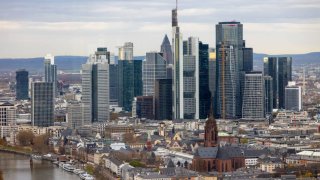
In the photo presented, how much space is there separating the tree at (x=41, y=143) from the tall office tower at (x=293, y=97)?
12654mm

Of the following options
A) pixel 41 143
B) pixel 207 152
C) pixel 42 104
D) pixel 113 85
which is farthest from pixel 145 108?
pixel 207 152

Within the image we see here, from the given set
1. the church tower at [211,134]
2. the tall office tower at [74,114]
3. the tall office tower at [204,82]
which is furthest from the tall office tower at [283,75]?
the church tower at [211,134]

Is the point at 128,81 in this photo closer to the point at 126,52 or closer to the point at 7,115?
the point at 126,52

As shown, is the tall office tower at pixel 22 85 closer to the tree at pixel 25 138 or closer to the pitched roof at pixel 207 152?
the tree at pixel 25 138

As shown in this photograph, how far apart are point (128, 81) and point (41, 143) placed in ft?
55.6

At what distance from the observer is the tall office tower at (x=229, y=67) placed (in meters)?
41.1

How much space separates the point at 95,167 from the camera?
2580 cm

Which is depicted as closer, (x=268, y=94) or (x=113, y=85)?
(x=268, y=94)

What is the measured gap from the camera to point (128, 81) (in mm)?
48906

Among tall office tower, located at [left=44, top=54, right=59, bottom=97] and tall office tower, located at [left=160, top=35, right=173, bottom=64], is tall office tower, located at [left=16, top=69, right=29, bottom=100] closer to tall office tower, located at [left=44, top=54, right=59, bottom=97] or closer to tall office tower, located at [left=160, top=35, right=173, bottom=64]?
tall office tower, located at [left=44, top=54, right=59, bottom=97]

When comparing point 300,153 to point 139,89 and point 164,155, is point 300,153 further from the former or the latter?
point 139,89

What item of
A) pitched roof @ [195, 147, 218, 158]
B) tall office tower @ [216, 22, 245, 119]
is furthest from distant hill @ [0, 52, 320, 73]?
pitched roof @ [195, 147, 218, 158]

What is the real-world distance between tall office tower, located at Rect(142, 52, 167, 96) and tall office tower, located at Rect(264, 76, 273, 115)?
5305 mm

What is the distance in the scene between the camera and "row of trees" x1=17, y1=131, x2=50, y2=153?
31.7 m
